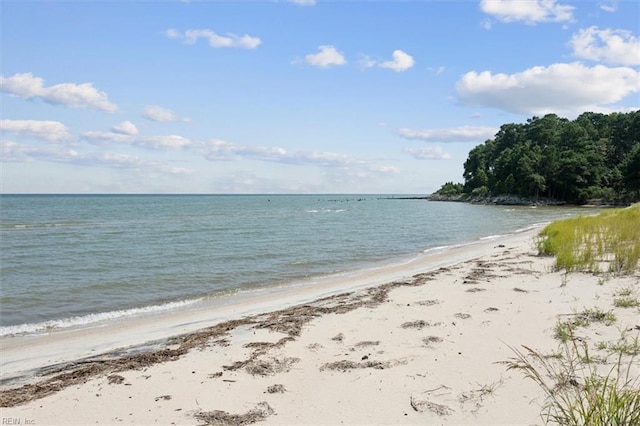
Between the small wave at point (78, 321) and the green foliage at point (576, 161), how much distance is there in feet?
249

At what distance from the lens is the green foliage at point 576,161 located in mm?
74875

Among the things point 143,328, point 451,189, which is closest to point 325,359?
point 143,328

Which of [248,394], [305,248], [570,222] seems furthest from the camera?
[305,248]

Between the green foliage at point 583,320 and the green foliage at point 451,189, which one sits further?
the green foliage at point 451,189

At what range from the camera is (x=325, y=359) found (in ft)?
20.2

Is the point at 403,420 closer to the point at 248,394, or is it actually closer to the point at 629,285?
the point at 248,394

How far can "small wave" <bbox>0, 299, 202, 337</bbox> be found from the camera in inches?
389

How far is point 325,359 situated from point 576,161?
84.4 metres

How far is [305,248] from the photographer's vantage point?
77.3ft

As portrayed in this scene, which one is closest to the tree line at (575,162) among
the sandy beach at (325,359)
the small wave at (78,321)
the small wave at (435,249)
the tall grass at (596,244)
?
the small wave at (435,249)

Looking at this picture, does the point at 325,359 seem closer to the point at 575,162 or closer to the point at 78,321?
the point at 78,321

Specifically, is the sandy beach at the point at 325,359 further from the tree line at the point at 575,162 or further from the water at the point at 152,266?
the tree line at the point at 575,162

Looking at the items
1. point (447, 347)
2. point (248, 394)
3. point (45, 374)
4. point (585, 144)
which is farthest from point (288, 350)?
point (585, 144)

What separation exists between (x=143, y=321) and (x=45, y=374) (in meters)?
3.65
